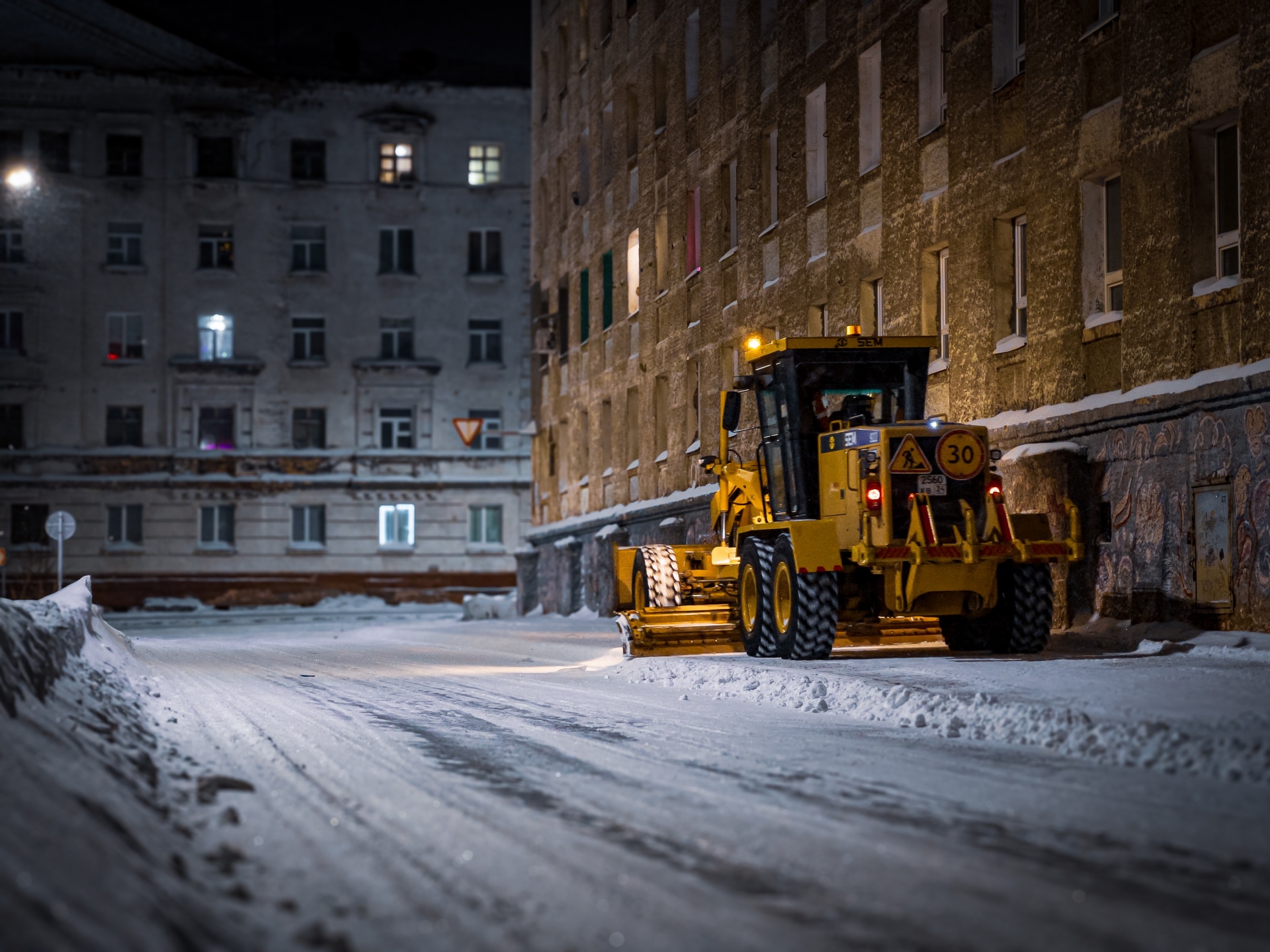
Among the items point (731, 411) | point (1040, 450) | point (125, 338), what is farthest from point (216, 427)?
point (1040, 450)

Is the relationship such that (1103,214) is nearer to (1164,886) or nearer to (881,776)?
(881,776)

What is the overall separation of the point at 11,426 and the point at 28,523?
336 centimetres

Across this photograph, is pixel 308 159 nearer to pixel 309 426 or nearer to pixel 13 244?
pixel 309 426

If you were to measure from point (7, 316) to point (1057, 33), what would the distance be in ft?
140

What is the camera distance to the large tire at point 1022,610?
15.4 m

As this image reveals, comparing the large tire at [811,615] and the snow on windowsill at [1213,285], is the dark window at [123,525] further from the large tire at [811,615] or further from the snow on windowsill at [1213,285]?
the snow on windowsill at [1213,285]

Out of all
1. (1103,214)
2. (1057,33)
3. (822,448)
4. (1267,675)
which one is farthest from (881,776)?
(1057,33)

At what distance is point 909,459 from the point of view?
15.2 meters

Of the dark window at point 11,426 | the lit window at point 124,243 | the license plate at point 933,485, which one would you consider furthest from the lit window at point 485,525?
the license plate at point 933,485

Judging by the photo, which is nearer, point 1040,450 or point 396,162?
point 1040,450

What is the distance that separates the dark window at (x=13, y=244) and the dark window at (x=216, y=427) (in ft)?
25.8

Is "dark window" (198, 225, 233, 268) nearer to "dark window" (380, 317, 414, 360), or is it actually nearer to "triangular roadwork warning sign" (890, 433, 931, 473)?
"dark window" (380, 317, 414, 360)

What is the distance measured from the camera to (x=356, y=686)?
15.8m

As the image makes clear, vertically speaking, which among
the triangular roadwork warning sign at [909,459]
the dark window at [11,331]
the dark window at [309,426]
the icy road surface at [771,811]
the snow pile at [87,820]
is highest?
the dark window at [11,331]
